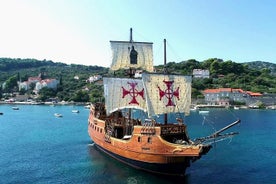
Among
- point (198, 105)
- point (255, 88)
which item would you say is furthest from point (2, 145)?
point (255, 88)

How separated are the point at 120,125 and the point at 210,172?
13812 mm

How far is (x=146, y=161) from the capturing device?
36.8 meters

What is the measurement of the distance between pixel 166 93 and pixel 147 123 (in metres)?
5.73

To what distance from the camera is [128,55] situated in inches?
2039

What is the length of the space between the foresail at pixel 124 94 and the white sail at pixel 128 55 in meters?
4.62

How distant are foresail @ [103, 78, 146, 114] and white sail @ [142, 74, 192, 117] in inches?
222

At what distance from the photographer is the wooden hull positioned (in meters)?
33.7

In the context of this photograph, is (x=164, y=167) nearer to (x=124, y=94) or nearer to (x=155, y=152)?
(x=155, y=152)

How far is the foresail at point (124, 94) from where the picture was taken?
47031 millimetres

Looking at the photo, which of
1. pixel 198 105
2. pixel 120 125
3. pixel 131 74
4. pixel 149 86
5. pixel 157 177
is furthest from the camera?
pixel 198 105

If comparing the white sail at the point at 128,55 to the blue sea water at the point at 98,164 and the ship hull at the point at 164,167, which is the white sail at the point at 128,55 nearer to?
the blue sea water at the point at 98,164

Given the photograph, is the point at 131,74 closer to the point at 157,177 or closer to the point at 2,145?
the point at 157,177

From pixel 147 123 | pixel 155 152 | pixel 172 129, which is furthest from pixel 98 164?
pixel 172 129

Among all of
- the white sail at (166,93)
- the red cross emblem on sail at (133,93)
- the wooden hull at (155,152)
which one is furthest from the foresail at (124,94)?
the wooden hull at (155,152)
